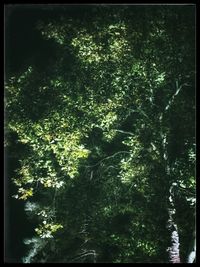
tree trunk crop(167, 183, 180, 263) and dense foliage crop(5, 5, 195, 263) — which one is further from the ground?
dense foliage crop(5, 5, 195, 263)

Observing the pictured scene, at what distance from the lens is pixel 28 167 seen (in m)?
4.83

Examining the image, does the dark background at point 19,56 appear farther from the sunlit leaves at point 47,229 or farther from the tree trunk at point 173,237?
the tree trunk at point 173,237

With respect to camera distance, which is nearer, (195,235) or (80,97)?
(195,235)

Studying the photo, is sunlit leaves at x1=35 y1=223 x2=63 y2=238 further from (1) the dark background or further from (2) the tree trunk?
(2) the tree trunk

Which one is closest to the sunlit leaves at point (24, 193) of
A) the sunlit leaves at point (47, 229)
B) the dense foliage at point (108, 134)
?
the dense foliage at point (108, 134)

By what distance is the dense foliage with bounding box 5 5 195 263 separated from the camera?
4715 mm

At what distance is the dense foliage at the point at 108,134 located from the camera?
4.71 m

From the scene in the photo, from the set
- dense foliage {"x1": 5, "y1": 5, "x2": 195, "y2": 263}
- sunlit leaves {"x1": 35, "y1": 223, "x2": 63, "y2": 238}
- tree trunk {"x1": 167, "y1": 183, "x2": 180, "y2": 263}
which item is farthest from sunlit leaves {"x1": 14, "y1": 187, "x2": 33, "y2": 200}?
tree trunk {"x1": 167, "y1": 183, "x2": 180, "y2": 263}

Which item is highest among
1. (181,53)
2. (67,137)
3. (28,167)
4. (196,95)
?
(181,53)

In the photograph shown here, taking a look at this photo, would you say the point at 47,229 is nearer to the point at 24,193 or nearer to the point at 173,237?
the point at 24,193

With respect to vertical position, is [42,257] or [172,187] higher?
[172,187]

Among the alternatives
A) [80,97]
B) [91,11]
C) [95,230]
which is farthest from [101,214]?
[91,11]

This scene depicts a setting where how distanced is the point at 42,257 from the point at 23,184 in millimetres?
1070

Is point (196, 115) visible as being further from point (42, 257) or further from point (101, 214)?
point (42, 257)
